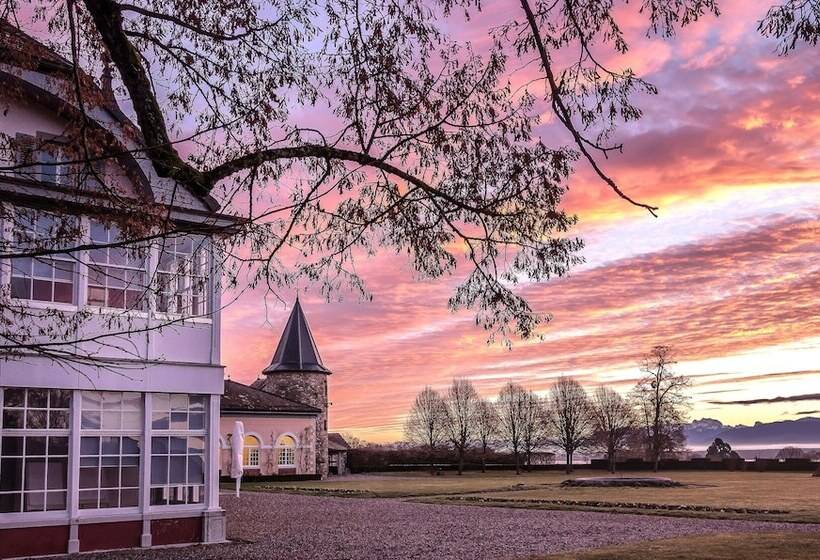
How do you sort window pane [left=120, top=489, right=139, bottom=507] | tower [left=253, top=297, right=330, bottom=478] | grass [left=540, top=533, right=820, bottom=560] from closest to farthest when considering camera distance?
grass [left=540, top=533, right=820, bottom=560], window pane [left=120, top=489, right=139, bottom=507], tower [left=253, top=297, right=330, bottom=478]

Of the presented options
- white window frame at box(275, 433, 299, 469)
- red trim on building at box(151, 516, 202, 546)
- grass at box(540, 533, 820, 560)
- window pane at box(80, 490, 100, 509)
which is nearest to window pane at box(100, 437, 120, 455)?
window pane at box(80, 490, 100, 509)

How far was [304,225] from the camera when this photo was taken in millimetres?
8570

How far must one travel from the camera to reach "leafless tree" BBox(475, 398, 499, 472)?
6875 centimetres

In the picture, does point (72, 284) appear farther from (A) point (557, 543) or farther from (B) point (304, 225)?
(A) point (557, 543)

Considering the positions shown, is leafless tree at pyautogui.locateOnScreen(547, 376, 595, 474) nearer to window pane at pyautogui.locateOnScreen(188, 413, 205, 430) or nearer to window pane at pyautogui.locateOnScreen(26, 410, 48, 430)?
window pane at pyautogui.locateOnScreen(188, 413, 205, 430)

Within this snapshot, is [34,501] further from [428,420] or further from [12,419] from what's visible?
[428,420]

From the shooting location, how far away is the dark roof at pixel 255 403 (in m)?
45.3

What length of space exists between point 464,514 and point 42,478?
11092mm

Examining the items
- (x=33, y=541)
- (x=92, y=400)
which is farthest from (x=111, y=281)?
(x=33, y=541)

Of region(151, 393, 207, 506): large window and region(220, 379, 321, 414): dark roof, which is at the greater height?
region(220, 379, 321, 414): dark roof

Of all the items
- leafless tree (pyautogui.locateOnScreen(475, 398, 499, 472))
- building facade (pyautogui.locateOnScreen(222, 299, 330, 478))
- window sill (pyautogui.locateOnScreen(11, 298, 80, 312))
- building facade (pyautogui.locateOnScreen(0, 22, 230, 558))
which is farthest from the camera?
leafless tree (pyautogui.locateOnScreen(475, 398, 499, 472))

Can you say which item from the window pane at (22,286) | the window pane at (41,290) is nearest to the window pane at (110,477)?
the window pane at (41,290)

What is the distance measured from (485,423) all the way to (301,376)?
21.8 metres

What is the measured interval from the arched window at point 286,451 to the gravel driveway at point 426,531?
21.9m
